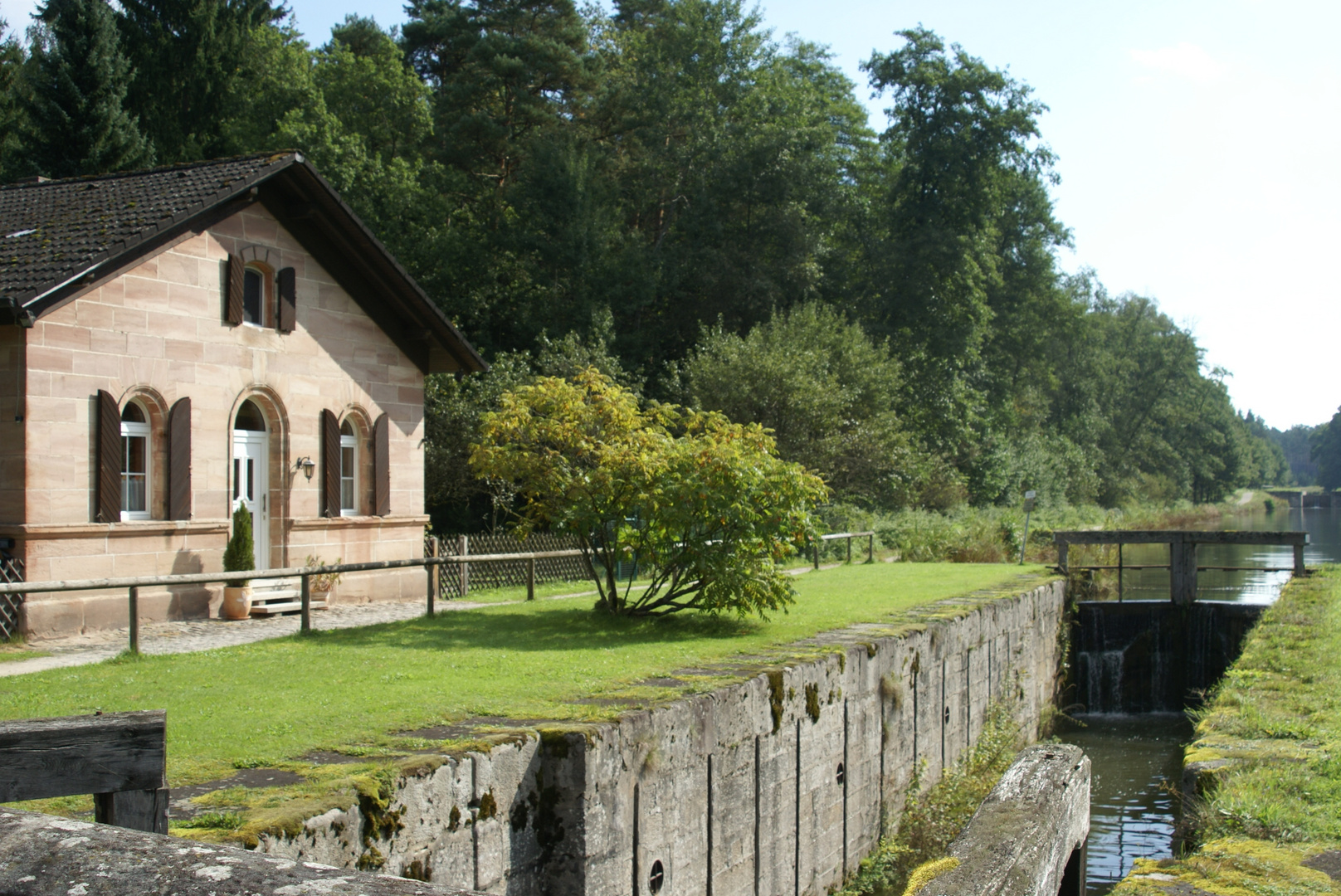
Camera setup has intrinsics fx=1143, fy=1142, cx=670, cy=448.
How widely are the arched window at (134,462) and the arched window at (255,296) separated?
242 centimetres

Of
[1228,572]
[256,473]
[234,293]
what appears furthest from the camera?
[1228,572]

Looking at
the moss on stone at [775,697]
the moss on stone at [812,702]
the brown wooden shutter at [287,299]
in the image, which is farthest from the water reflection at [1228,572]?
the brown wooden shutter at [287,299]

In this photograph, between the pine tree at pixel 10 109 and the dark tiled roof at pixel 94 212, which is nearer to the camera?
the dark tiled roof at pixel 94 212

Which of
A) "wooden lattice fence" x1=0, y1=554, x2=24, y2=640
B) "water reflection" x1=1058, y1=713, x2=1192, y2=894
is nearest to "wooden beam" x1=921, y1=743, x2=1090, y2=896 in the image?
"water reflection" x1=1058, y1=713, x2=1192, y2=894

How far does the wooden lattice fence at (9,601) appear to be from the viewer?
42.8ft

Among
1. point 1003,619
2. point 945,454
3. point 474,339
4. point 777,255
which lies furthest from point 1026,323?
point 1003,619

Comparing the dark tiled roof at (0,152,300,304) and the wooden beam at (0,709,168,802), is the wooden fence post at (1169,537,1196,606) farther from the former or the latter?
the wooden beam at (0,709,168,802)

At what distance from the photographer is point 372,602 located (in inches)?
719

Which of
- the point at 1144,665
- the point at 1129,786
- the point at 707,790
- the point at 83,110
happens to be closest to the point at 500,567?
the point at 1129,786

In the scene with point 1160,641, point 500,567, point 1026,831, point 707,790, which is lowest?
point 1160,641

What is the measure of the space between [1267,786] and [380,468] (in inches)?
588

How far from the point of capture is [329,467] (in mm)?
17828

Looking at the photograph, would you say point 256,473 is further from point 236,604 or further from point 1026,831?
point 1026,831

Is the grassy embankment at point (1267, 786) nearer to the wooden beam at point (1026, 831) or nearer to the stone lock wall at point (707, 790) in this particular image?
the wooden beam at point (1026, 831)
